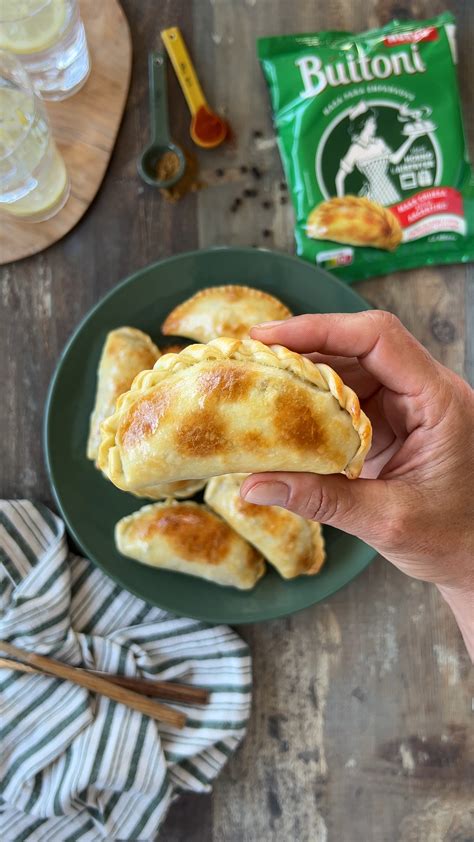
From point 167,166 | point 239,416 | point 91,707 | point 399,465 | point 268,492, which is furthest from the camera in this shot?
point 167,166

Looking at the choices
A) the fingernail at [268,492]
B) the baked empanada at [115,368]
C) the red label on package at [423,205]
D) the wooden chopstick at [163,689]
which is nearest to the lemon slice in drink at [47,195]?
the baked empanada at [115,368]

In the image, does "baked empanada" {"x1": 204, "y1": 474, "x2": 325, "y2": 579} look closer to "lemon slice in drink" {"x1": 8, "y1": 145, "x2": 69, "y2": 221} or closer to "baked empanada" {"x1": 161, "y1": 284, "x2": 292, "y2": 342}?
"baked empanada" {"x1": 161, "y1": 284, "x2": 292, "y2": 342}

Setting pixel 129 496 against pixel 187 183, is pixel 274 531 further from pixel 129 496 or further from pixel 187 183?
pixel 187 183

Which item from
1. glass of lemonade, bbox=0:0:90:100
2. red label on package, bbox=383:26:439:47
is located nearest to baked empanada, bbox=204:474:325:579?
glass of lemonade, bbox=0:0:90:100

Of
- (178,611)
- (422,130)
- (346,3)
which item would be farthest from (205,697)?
(346,3)

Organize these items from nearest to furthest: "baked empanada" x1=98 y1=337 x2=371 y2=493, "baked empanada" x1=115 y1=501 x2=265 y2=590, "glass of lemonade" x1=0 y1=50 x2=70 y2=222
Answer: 1. "baked empanada" x1=98 y1=337 x2=371 y2=493
2. "glass of lemonade" x1=0 y1=50 x2=70 y2=222
3. "baked empanada" x1=115 y1=501 x2=265 y2=590

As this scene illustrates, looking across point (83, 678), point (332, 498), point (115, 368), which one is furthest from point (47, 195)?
point (83, 678)

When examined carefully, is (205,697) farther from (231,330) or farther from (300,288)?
(300,288)
